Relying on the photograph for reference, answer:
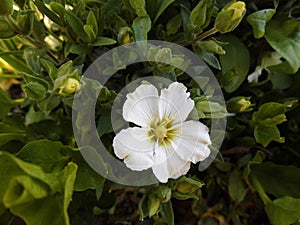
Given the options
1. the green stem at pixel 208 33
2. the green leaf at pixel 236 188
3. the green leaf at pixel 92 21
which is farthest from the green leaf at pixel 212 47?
the green leaf at pixel 236 188

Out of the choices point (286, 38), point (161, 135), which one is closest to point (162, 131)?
point (161, 135)

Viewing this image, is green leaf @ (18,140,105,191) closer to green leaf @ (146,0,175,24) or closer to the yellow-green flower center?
the yellow-green flower center

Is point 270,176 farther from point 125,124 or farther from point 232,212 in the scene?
point 125,124

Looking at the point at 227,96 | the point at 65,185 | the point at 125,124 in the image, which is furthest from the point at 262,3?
the point at 65,185

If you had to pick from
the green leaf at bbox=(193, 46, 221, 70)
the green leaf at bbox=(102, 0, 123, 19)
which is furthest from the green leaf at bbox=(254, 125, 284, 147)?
the green leaf at bbox=(102, 0, 123, 19)

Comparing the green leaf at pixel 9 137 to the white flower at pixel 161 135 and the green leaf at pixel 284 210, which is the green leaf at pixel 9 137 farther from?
the green leaf at pixel 284 210
